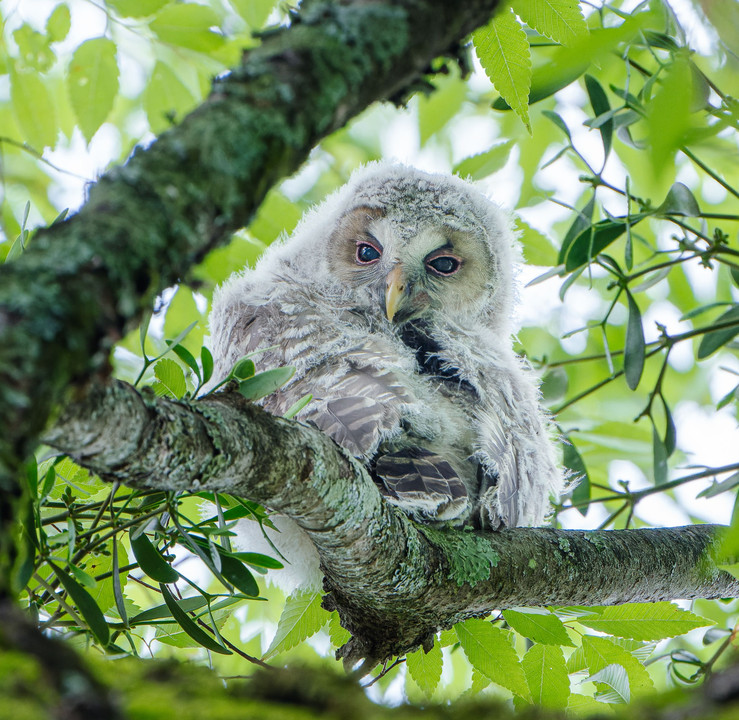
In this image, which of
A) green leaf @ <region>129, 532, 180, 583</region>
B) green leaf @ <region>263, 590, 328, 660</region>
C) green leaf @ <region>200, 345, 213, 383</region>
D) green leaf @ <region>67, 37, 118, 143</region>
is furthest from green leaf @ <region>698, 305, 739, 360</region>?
green leaf @ <region>67, 37, 118, 143</region>

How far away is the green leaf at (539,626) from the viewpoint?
169cm

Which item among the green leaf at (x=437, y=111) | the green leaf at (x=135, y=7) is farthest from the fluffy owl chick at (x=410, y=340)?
the green leaf at (x=135, y=7)

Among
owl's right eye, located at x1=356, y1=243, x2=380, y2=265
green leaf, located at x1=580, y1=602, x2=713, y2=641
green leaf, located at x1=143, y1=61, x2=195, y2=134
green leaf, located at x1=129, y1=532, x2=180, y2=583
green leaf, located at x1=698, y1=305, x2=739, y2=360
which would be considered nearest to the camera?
green leaf, located at x1=129, y1=532, x2=180, y2=583

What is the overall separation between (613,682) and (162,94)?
2220 millimetres

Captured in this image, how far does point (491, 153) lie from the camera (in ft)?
9.01

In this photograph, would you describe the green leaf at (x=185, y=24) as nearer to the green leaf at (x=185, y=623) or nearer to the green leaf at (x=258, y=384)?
the green leaf at (x=258, y=384)

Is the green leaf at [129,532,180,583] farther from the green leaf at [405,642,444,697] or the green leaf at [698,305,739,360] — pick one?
the green leaf at [698,305,739,360]

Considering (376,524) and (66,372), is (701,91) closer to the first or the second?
(376,524)

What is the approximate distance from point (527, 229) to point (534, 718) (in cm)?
244

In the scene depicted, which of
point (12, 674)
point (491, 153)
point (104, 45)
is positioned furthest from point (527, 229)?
point (12, 674)

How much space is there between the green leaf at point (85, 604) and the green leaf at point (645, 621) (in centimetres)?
119

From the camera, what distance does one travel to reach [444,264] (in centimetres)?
298

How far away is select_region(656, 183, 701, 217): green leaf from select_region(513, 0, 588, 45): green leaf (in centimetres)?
59

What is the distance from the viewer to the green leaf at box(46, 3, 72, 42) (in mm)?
2273
